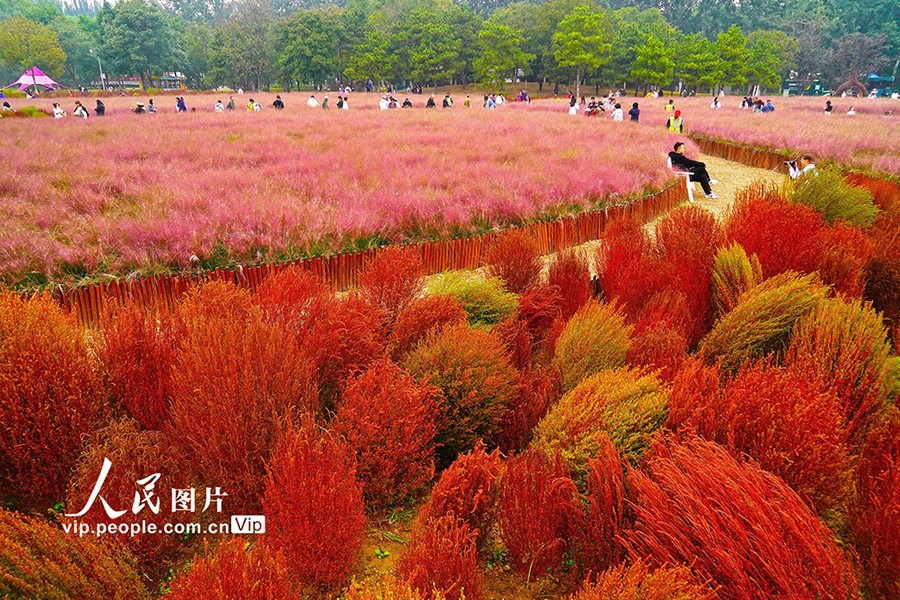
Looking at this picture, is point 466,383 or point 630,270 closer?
point 466,383

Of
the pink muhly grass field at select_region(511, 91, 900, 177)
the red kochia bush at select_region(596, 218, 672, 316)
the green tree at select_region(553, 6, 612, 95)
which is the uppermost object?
the green tree at select_region(553, 6, 612, 95)

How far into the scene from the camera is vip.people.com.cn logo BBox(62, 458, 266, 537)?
197 cm

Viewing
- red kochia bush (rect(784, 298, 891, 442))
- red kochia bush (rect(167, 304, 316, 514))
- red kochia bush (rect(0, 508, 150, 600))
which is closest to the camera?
red kochia bush (rect(0, 508, 150, 600))

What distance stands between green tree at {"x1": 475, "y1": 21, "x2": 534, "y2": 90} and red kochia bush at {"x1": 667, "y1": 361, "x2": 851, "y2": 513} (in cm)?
5050

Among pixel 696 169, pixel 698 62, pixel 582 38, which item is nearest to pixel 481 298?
pixel 696 169

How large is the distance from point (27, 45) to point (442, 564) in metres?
72.2

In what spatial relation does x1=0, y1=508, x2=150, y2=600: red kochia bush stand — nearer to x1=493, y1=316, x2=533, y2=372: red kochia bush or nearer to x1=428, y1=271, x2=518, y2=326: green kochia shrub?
x1=493, y1=316, x2=533, y2=372: red kochia bush

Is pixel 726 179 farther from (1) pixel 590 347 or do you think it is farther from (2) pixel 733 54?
(2) pixel 733 54

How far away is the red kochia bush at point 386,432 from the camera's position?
2465mm

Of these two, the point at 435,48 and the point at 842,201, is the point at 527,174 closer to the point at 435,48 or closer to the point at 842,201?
the point at 842,201

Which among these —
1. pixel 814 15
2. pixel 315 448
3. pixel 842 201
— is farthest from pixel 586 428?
pixel 814 15

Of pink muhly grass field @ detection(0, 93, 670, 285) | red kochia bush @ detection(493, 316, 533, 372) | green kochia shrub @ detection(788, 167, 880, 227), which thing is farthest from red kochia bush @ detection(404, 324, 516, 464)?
green kochia shrub @ detection(788, 167, 880, 227)

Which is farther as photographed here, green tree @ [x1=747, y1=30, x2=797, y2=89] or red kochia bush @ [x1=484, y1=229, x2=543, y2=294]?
green tree @ [x1=747, y1=30, x2=797, y2=89]

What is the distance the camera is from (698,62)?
1789 inches
